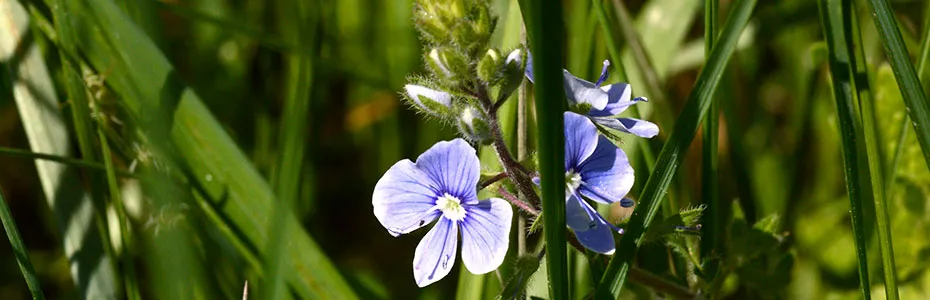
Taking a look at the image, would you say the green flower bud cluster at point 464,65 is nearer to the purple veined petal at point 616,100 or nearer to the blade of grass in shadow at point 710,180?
the purple veined petal at point 616,100

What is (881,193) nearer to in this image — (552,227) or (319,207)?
(552,227)

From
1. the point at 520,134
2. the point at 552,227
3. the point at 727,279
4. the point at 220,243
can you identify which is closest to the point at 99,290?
the point at 220,243

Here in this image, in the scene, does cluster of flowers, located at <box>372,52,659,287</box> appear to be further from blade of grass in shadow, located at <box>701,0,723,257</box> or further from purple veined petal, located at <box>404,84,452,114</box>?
blade of grass in shadow, located at <box>701,0,723,257</box>

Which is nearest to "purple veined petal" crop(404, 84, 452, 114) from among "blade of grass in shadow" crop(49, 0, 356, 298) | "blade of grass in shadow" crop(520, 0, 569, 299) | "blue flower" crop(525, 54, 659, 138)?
"blue flower" crop(525, 54, 659, 138)

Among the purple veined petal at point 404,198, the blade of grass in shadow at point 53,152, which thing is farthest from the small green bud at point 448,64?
the blade of grass in shadow at point 53,152

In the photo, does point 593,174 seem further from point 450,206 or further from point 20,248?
point 20,248
